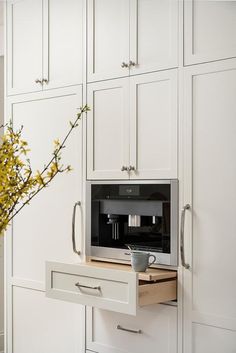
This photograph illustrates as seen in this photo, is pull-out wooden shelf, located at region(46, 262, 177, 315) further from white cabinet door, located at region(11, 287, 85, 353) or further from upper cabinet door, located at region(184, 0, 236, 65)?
upper cabinet door, located at region(184, 0, 236, 65)

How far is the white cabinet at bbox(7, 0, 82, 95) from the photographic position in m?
3.19

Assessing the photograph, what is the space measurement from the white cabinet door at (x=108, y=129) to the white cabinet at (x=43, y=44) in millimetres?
217

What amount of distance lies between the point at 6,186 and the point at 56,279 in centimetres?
186

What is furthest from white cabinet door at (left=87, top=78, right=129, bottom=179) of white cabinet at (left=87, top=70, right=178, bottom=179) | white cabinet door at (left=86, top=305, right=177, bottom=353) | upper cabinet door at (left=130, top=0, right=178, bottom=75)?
white cabinet door at (left=86, top=305, right=177, bottom=353)

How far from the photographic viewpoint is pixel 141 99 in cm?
283

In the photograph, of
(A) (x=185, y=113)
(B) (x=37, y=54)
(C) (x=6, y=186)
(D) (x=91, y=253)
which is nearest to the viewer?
(C) (x=6, y=186)

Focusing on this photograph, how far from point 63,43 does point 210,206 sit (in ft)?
4.57

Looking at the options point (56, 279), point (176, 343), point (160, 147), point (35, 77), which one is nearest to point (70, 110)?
point (35, 77)

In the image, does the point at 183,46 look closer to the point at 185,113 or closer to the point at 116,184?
the point at 185,113

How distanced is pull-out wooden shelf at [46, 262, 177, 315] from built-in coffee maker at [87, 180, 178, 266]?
0.13m

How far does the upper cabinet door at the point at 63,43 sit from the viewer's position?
3.17 meters

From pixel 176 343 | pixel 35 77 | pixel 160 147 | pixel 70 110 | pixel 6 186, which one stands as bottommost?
pixel 176 343

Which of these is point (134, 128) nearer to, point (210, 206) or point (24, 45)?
point (210, 206)

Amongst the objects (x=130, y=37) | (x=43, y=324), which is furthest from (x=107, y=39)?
(x=43, y=324)
